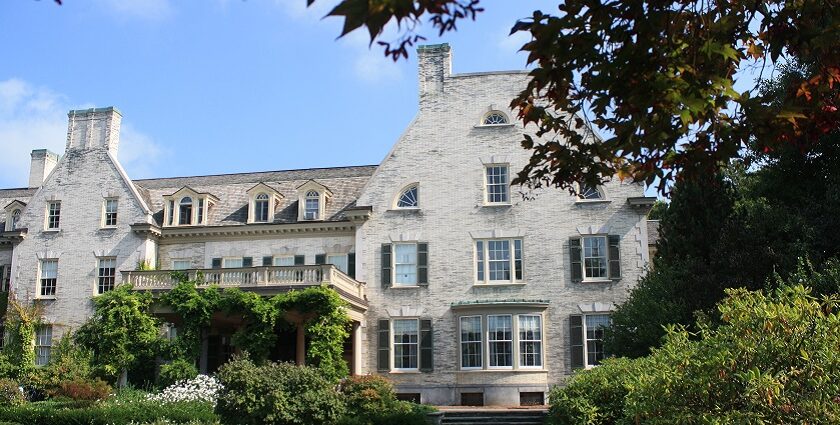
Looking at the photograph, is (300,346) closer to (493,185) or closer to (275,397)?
(493,185)

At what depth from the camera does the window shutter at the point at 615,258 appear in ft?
100

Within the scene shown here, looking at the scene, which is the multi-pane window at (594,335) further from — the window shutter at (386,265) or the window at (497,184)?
the window shutter at (386,265)

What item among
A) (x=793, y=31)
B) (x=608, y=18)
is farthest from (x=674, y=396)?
(x=608, y=18)

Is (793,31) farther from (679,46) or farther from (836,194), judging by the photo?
(836,194)

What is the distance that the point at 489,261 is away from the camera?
31422mm

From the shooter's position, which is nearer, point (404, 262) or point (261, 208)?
point (404, 262)

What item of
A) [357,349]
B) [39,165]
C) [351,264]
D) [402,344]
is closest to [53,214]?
[39,165]

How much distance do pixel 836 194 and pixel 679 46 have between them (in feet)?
58.9

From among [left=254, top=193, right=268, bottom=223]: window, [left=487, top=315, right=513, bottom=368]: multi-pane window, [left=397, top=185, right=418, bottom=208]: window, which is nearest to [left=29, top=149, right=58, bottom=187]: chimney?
[left=254, top=193, right=268, bottom=223]: window

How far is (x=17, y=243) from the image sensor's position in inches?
1410

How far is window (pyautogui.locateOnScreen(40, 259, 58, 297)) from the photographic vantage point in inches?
1377

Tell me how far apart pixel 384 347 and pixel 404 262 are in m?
3.42

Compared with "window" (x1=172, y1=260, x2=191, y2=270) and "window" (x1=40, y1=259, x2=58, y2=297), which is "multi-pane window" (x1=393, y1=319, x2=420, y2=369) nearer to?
"window" (x1=172, y1=260, x2=191, y2=270)

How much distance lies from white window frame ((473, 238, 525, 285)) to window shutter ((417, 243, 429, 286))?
1.88 meters
